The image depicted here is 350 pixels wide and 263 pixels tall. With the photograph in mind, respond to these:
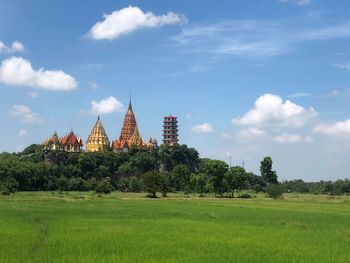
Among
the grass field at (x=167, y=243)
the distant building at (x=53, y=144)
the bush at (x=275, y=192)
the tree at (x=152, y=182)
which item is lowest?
the grass field at (x=167, y=243)

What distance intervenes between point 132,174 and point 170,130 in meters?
38.4

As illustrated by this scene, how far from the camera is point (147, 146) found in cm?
14475

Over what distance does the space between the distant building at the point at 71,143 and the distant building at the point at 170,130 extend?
110ft

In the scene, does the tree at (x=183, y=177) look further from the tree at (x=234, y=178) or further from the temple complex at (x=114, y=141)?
the temple complex at (x=114, y=141)

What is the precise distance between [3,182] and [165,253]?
75026 millimetres

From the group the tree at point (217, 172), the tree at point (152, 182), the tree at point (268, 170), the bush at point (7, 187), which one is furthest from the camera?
the tree at point (268, 170)

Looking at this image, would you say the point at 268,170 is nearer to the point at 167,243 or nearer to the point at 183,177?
the point at 183,177

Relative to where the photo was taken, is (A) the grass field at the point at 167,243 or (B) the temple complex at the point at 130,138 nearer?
(A) the grass field at the point at 167,243

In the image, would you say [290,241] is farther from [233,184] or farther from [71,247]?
[233,184]

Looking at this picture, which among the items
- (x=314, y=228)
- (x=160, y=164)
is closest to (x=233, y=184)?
(x=160, y=164)

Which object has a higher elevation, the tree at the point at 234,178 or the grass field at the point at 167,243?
the tree at the point at 234,178

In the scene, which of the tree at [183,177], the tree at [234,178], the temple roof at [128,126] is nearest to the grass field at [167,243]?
the tree at [234,178]

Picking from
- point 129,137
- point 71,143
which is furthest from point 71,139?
point 129,137

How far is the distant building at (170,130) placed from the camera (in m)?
161
